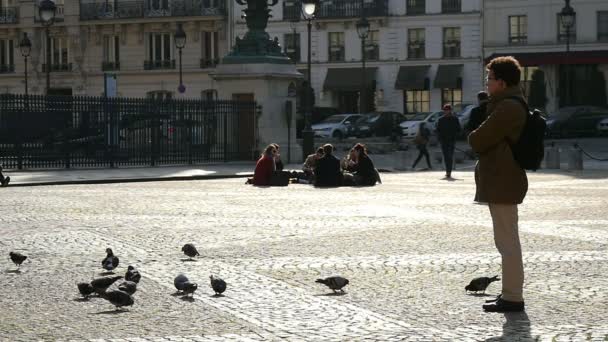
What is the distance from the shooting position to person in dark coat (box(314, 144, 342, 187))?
79.8ft

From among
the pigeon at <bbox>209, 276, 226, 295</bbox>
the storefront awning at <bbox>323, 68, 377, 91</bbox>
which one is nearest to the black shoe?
the pigeon at <bbox>209, 276, 226, 295</bbox>

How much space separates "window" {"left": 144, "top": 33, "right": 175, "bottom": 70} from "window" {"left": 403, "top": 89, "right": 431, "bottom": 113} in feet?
43.8

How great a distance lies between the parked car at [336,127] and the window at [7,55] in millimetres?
26634

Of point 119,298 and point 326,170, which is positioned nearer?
point 119,298

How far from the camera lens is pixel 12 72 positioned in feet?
234

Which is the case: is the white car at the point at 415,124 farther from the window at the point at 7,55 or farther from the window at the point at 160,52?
the window at the point at 7,55

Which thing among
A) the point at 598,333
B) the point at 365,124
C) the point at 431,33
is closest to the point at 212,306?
the point at 598,333

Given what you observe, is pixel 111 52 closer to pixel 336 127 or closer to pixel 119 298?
pixel 336 127

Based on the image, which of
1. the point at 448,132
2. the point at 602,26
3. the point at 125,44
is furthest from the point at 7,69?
the point at 448,132

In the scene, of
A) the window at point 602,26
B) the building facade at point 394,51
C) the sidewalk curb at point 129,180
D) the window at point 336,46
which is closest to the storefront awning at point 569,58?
the window at point 602,26

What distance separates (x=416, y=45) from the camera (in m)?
64.4

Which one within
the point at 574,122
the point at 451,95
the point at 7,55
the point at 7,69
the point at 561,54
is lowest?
the point at 574,122

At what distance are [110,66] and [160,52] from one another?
2.92 metres

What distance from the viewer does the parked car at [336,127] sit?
164 feet
